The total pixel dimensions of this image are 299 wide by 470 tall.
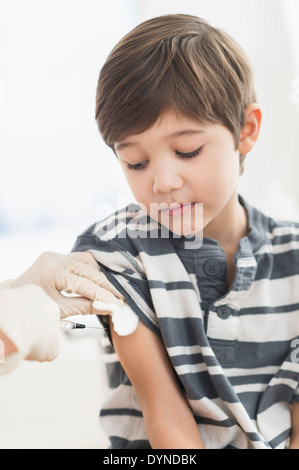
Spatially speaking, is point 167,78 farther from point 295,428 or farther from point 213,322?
point 295,428

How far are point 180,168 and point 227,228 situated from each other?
0.69ft

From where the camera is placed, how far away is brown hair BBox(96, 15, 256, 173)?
2.45ft

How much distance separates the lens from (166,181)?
743 millimetres

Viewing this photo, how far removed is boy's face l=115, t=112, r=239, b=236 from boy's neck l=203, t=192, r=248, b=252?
8 cm

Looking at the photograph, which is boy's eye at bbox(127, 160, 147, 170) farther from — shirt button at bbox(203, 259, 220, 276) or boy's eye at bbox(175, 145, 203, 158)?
shirt button at bbox(203, 259, 220, 276)

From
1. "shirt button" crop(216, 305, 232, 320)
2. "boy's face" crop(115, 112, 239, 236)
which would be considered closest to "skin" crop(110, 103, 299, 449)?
"boy's face" crop(115, 112, 239, 236)

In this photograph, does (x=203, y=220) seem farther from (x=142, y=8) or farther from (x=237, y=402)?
(x=142, y=8)

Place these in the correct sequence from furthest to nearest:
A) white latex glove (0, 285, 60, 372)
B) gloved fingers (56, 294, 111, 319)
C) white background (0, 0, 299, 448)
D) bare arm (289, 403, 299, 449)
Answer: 1. white background (0, 0, 299, 448)
2. bare arm (289, 403, 299, 449)
3. gloved fingers (56, 294, 111, 319)
4. white latex glove (0, 285, 60, 372)

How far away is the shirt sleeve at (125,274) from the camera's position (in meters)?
0.80

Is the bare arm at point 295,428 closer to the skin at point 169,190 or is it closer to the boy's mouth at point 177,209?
the skin at point 169,190

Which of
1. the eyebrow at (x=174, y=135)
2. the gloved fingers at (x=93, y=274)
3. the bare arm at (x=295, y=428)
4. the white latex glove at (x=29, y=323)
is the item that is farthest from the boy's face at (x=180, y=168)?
the bare arm at (x=295, y=428)

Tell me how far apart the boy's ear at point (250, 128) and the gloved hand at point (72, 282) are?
32cm

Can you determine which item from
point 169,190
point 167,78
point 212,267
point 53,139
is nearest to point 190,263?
point 212,267
